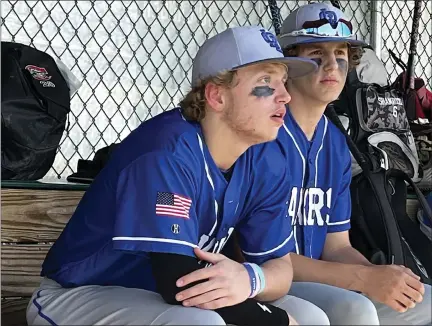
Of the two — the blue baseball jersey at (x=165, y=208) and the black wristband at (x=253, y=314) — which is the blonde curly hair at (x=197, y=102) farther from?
the black wristband at (x=253, y=314)

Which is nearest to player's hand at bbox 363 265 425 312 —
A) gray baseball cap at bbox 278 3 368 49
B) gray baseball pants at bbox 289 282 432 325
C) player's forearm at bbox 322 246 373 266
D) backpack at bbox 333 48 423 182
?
gray baseball pants at bbox 289 282 432 325

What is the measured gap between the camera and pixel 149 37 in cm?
368

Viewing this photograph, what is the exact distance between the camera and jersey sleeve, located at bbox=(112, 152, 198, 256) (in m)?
1.43

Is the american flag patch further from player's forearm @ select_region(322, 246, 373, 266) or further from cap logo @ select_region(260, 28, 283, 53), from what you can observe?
player's forearm @ select_region(322, 246, 373, 266)

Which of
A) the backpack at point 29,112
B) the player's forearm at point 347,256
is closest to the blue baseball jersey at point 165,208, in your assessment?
the player's forearm at point 347,256

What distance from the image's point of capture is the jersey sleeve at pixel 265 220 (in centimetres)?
171

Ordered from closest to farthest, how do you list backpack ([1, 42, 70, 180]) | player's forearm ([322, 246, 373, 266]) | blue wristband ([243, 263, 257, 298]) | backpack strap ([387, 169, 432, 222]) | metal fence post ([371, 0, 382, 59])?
blue wristband ([243, 263, 257, 298]) → player's forearm ([322, 246, 373, 266]) → backpack ([1, 42, 70, 180]) → backpack strap ([387, 169, 432, 222]) → metal fence post ([371, 0, 382, 59])

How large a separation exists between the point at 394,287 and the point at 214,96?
55 centimetres

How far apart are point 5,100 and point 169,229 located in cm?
95

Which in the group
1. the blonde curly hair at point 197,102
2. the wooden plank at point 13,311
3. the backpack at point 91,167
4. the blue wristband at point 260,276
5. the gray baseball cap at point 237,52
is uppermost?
the gray baseball cap at point 237,52

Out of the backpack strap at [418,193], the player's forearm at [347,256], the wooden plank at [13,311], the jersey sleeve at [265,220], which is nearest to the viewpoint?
the jersey sleeve at [265,220]

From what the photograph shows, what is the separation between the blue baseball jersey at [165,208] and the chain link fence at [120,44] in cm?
164

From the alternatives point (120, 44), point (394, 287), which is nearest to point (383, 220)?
point (394, 287)

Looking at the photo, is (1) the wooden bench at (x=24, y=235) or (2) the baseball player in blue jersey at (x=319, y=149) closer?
(2) the baseball player in blue jersey at (x=319, y=149)
